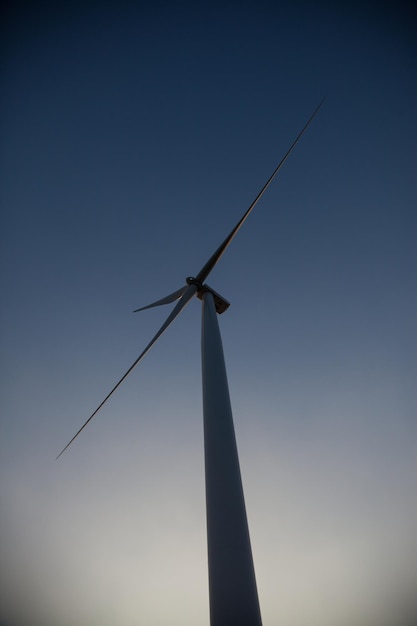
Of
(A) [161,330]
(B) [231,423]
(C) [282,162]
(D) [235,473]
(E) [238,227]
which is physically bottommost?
(D) [235,473]

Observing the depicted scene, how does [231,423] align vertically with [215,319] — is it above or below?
below

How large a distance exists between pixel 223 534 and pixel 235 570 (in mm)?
515

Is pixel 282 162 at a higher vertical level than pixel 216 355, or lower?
higher

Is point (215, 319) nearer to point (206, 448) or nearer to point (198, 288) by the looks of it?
point (198, 288)

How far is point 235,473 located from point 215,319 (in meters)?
5.31

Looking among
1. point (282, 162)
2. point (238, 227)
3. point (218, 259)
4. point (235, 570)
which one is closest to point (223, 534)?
point (235, 570)

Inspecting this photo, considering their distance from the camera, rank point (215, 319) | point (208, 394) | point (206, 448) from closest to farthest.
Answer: point (206, 448) < point (208, 394) < point (215, 319)

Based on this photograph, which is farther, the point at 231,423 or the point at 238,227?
the point at 238,227

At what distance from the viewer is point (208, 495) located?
20.6 feet

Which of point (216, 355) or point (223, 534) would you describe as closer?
point (223, 534)

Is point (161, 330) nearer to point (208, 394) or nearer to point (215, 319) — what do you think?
point (215, 319)

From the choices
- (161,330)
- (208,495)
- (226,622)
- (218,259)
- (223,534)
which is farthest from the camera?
(218,259)

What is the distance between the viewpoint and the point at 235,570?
17.3ft

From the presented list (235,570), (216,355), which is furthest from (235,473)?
(216,355)
